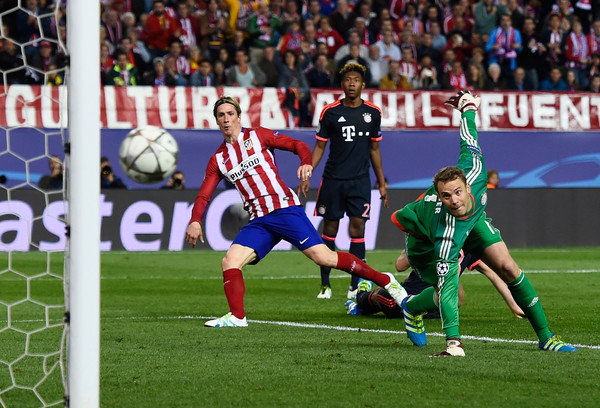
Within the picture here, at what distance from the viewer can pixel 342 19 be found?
21.1m

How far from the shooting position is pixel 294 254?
1638 centimetres

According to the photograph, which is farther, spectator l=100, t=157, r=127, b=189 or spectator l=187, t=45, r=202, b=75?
spectator l=187, t=45, r=202, b=75

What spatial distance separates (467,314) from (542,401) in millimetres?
4049

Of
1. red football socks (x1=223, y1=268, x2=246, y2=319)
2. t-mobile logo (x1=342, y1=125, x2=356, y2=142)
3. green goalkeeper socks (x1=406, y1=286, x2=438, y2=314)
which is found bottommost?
red football socks (x1=223, y1=268, x2=246, y2=319)

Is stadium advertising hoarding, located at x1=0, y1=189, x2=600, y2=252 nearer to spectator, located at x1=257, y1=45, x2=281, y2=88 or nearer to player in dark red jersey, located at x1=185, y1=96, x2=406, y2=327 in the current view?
spectator, located at x1=257, y1=45, x2=281, y2=88

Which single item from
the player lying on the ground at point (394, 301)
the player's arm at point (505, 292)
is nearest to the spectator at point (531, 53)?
the player's arm at point (505, 292)

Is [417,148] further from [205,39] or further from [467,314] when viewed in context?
[467,314]

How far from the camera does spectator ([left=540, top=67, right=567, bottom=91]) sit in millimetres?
20859

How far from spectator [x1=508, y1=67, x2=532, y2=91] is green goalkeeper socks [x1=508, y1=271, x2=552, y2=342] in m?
14.5

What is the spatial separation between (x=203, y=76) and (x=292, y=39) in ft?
7.40

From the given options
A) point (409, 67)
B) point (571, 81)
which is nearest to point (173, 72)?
point (409, 67)

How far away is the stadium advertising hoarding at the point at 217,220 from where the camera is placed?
15.5 metres

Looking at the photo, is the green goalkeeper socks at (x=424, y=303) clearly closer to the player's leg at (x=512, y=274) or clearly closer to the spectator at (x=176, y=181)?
the player's leg at (x=512, y=274)

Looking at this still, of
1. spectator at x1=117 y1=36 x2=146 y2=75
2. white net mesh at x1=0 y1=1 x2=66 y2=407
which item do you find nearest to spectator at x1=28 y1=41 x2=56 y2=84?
white net mesh at x1=0 y1=1 x2=66 y2=407
